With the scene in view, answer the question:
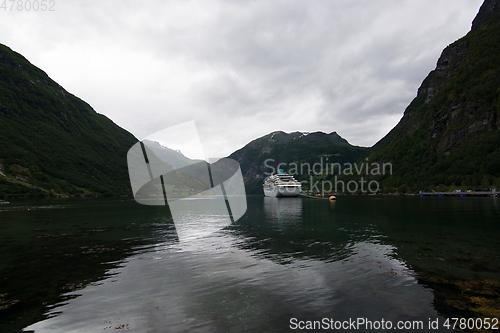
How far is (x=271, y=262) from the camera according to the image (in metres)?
20.9

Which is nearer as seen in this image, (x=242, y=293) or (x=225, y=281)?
(x=242, y=293)

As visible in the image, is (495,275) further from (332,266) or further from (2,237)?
(2,237)

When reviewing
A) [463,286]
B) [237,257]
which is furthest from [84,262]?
[463,286]

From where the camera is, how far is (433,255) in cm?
2194

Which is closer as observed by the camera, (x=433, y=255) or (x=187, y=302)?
(x=187, y=302)

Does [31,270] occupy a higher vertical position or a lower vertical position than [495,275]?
higher

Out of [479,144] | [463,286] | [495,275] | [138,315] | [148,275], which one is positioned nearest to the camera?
[138,315]

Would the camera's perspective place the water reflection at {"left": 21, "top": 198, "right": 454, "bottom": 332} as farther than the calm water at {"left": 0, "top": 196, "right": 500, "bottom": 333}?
No

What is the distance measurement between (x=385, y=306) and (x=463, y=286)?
6.37m

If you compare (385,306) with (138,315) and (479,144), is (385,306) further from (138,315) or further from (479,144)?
(479,144)

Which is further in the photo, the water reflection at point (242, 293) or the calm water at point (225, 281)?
the calm water at point (225, 281)

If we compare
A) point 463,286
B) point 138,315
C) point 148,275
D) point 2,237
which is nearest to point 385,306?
point 463,286

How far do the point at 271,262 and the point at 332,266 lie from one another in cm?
486

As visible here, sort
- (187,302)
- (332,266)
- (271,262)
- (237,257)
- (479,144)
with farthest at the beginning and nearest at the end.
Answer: (479,144) < (237,257) < (271,262) < (332,266) < (187,302)
